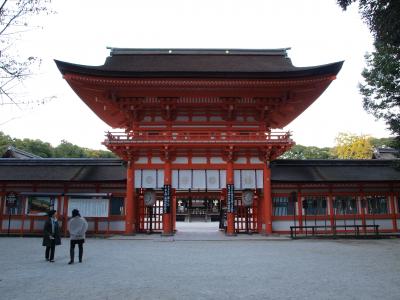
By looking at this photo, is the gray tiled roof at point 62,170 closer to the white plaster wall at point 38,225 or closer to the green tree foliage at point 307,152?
the white plaster wall at point 38,225

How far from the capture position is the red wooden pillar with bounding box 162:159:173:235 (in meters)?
20.1

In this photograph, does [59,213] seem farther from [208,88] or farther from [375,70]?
[375,70]

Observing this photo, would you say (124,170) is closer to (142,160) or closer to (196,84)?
(142,160)

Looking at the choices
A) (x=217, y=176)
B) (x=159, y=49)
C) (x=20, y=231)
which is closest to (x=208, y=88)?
(x=217, y=176)

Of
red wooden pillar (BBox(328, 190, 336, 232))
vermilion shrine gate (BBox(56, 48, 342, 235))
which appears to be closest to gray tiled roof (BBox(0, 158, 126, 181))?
vermilion shrine gate (BBox(56, 48, 342, 235))

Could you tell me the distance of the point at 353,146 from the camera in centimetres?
6291

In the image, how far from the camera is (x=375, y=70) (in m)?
22.1

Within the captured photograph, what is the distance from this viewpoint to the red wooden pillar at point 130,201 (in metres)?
20.3

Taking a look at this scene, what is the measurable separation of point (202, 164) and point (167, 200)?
297 centimetres

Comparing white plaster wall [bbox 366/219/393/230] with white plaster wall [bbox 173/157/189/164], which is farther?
white plaster wall [bbox 366/219/393/230]

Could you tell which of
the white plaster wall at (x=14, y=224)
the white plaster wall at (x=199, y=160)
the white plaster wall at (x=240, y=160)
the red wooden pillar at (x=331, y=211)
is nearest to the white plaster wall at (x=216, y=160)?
the white plaster wall at (x=199, y=160)

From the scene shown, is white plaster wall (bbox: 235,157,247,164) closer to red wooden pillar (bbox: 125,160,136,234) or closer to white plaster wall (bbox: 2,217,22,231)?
red wooden pillar (bbox: 125,160,136,234)

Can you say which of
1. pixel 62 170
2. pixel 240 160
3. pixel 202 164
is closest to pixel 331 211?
pixel 240 160

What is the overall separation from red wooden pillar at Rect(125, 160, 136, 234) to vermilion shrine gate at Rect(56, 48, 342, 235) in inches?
2.3
